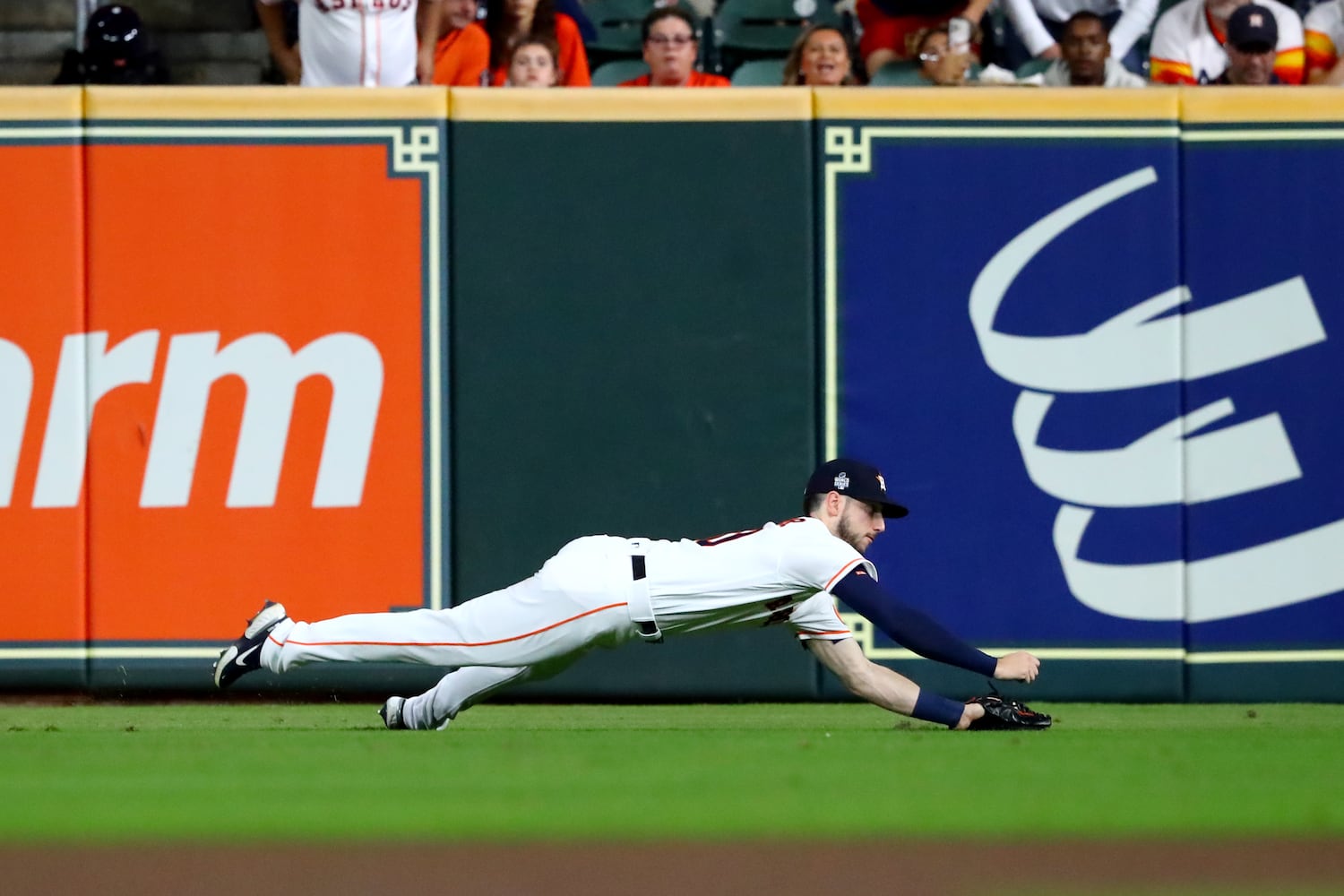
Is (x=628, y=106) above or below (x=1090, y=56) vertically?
below

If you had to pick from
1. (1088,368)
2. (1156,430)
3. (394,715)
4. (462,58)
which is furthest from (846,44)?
(394,715)

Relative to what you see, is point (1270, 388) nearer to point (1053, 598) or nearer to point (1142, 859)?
point (1053, 598)

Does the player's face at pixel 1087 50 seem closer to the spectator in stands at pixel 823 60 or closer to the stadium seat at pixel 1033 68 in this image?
the stadium seat at pixel 1033 68

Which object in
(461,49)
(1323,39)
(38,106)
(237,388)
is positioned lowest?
(237,388)

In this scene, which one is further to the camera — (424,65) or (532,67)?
(424,65)

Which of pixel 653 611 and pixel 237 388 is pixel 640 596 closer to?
pixel 653 611

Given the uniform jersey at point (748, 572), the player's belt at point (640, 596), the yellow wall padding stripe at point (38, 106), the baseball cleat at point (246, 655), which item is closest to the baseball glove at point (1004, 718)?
the uniform jersey at point (748, 572)
